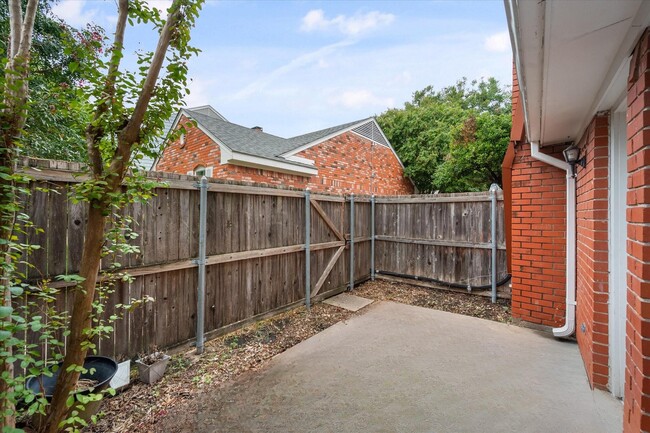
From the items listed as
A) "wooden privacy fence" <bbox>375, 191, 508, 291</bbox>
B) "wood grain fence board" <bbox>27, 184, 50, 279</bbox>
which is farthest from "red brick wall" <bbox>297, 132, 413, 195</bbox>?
"wood grain fence board" <bbox>27, 184, 50, 279</bbox>

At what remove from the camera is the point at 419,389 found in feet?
8.50

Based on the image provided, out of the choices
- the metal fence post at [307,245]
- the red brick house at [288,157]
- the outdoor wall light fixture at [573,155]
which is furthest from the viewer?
the red brick house at [288,157]

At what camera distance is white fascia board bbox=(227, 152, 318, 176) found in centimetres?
792

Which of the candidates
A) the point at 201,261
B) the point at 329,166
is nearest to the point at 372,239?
the point at 201,261

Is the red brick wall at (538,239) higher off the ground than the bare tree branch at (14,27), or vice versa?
the bare tree branch at (14,27)

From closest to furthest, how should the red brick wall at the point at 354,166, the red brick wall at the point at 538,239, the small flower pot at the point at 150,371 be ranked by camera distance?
the small flower pot at the point at 150,371
the red brick wall at the point at 538,239
the red brick wall at the point at 354,166

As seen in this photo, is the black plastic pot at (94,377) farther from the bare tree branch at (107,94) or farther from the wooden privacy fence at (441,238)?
the wooden privacy fence at (441,238)

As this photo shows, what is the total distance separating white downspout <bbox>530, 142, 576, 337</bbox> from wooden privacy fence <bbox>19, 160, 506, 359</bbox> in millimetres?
1585

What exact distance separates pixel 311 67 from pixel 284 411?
33.8 feet

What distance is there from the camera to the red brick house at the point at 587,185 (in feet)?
4.29

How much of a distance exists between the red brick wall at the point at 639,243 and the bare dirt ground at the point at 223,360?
9.10ft

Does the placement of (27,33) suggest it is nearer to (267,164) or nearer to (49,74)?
(49,74)

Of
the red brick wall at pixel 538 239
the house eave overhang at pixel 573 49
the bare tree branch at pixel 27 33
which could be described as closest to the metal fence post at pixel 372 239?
the red brick wall at pixel 538 239

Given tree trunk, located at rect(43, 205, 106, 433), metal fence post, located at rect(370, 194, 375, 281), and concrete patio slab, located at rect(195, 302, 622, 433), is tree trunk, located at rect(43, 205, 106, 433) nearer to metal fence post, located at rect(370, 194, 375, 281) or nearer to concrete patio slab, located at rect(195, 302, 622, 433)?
concrete patio slab, located at rect(195, 302, 622, 433)
